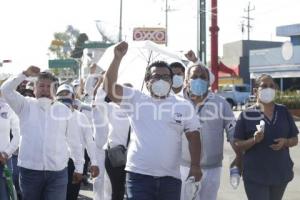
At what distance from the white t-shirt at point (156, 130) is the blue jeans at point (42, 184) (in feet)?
3.89

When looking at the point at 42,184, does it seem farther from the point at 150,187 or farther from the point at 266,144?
the point at 266,144

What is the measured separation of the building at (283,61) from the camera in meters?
44.2

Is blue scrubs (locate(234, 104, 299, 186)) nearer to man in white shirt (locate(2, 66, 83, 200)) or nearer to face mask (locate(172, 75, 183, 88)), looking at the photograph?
face mask (locate(172, 75, 183, 88))

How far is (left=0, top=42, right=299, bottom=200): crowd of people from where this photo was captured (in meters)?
5.17

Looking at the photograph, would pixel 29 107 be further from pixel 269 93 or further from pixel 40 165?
pixel 269 93

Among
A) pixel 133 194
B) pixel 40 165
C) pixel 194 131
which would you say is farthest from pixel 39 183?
pixel 194 131

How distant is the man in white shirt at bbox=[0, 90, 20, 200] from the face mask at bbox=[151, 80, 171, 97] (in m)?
2.10

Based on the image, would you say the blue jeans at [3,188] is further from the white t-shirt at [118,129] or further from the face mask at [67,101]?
the white t-shirt at [118,129]

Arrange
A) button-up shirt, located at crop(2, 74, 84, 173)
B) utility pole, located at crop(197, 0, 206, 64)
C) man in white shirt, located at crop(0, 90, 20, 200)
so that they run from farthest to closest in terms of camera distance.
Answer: utility pole, located at crop(197, 0, 206, 64) → man in white shirt, located at crop(0, 90, 20, 200) → button-up shirt, located at crop(2, 74, 84, 173)

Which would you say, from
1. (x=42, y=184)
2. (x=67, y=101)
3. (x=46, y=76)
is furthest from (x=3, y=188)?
(x=46, y=76)

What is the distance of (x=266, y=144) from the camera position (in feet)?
18.9

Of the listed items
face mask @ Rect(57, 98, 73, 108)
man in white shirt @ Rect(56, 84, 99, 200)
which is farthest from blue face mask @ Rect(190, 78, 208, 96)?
face mask @ Rect(57, 98, 73, 108)

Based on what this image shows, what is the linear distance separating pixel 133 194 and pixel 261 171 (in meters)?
1.37

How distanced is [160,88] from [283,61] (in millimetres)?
41612
